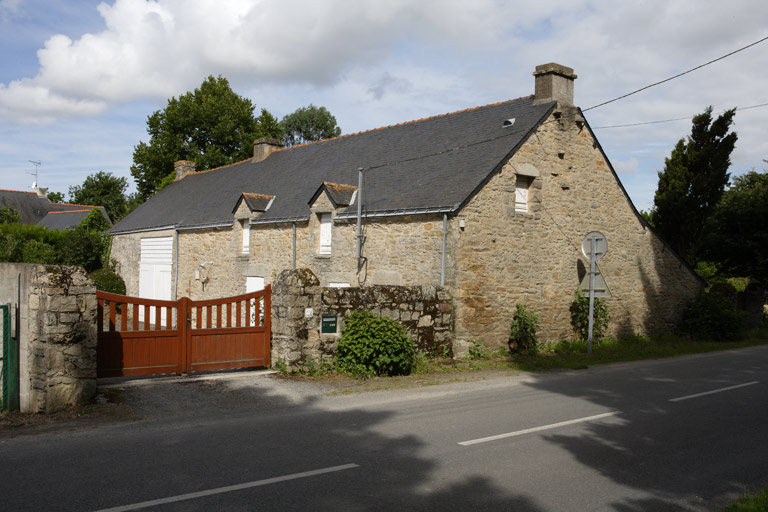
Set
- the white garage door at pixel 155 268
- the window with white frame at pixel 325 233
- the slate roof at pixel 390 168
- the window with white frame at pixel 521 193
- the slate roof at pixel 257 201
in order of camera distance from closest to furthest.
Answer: the slate roof at pixel 390 168 < the window with white frame at pixel 521 193 < the window with white frame at pixel 325 233 < the slate roof at pixel 257 201 < the white garage door at pixel 155 268

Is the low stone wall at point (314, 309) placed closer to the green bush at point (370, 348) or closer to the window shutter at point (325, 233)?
the green bush at point (370, 348)

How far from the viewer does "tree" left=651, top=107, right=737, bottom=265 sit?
22797mm

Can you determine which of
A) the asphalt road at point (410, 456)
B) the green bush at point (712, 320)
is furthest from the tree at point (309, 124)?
the asphalt road at point (410, 456)

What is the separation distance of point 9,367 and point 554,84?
14.0 metres

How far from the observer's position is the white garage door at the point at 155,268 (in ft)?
82.1

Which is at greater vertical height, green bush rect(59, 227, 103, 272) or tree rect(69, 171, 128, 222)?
tree rect(69, 171, 128, 222)

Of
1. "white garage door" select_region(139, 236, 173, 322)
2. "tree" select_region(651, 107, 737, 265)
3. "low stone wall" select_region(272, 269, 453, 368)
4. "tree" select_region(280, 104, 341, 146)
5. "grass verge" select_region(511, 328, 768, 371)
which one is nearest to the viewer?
"low stone wall" select_region(272, 269, 453, 368)

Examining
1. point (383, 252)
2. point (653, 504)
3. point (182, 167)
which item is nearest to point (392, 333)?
point (383, 252)

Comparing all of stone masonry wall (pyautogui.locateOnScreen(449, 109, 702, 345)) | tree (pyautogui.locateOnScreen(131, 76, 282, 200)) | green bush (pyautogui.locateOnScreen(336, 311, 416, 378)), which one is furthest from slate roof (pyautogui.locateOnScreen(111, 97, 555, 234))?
tree (pyautogui.locateOnScreen(131, 76, 282, 200))

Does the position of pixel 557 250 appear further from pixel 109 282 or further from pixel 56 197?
pixel 56 197

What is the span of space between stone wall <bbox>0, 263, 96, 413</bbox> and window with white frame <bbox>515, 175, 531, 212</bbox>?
1030 cm

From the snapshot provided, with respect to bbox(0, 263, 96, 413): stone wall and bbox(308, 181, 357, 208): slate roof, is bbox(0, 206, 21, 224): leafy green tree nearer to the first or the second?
bbox(308, 181, 357, 208): slate roof

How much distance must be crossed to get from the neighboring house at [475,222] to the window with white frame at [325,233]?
44 mm

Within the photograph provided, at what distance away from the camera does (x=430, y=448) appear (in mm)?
6527
